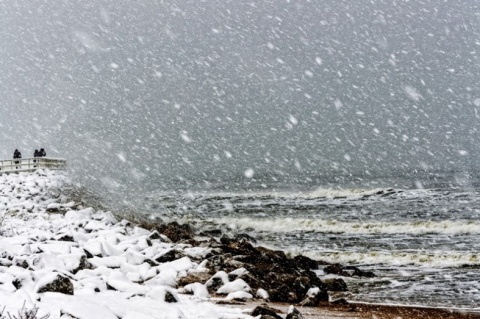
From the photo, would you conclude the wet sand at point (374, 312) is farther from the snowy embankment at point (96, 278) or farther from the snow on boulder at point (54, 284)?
the snow on boulder at point (54, 284)

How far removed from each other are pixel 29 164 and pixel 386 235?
73.6 feet

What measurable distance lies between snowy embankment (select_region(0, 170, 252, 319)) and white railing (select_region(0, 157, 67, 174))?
1726 centimetres

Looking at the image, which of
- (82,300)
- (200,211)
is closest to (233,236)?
(200,211)

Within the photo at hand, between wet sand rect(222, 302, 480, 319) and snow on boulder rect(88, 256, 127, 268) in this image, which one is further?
snow on boulder rect(88, 256, 127, 268)

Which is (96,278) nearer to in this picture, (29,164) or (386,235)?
(386,235)

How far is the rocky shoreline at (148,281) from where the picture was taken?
564 cm

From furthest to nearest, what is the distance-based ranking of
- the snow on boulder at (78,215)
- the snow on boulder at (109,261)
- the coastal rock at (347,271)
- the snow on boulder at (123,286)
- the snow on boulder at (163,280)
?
1. the snow on boulder at (78,215)
2. the coastal rock at (347,271)
3. the snow on boulder at (109,261)
4. the snow on boulder at (163,280)
5. the snow on boulder at (123,286)

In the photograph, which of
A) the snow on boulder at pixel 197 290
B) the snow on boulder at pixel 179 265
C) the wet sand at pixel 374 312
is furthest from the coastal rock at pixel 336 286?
the snow on boulder at pixel 197 290

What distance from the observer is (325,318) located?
8.31 m

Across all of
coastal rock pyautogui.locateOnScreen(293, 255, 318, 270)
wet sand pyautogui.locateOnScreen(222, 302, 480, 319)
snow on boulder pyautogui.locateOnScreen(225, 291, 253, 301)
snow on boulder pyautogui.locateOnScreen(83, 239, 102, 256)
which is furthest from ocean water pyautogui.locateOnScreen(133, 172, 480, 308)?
snow on boulder pyautogui.locateOnScreen(83, 239, 102, 256)

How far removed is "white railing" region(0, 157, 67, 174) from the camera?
3063 cm

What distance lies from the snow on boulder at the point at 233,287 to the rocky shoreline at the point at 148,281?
2cm

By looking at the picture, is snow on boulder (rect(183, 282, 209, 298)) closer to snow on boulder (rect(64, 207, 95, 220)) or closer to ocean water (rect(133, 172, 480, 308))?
ocean water (rect(133, 172, 480, 308))

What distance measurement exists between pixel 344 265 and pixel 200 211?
20497 millimetres
